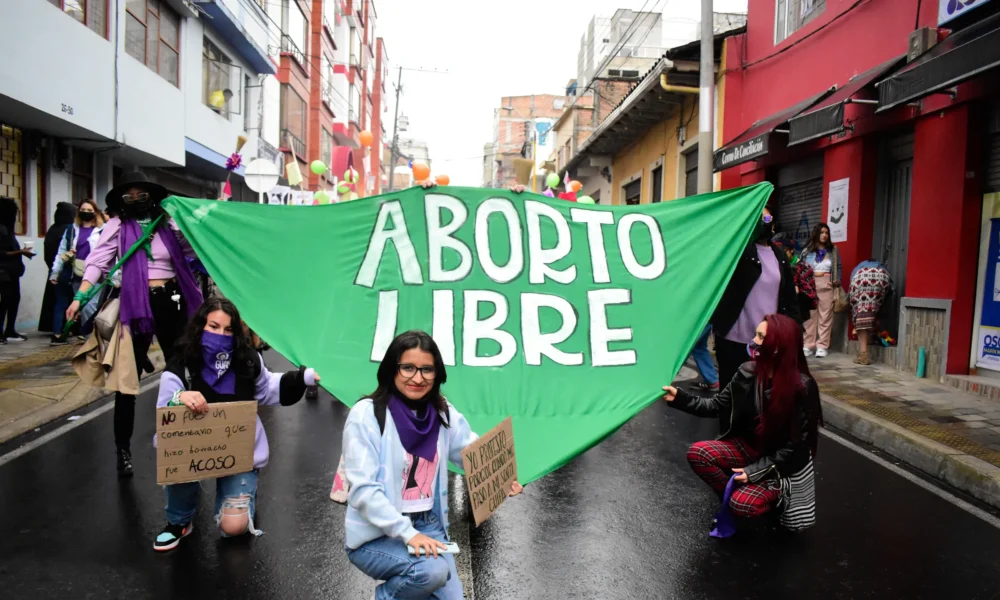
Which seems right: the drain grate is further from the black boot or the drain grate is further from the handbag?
the black boot

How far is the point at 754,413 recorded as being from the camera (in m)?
Answer: 3.67

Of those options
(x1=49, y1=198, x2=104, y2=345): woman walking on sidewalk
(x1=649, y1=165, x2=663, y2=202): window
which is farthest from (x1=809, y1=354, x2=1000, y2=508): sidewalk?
(x1=649, y1=165, x2=663, y2=202): window

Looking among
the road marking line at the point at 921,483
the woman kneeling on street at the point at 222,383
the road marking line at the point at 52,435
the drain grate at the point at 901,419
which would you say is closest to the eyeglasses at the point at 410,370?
the woman kneeling on street at the point at 222,383

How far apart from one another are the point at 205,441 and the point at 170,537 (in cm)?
60

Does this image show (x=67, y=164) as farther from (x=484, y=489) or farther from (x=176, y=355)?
(x=484, y=489)

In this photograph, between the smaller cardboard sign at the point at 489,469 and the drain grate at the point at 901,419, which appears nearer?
the smaller cardboard sign at the point at 489,469

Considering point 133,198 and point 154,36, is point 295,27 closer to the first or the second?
point 154,36

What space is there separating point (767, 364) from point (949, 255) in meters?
5.54

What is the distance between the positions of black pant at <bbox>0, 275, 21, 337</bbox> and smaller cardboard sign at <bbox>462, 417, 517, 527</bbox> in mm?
8867

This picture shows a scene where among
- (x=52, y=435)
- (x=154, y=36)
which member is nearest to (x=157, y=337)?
(x=52, y=435)

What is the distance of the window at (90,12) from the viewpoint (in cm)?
1091

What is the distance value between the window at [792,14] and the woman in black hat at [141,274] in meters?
10.4

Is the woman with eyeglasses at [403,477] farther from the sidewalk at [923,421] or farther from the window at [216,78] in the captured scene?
the window at [216,78]

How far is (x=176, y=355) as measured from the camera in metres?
3.42
